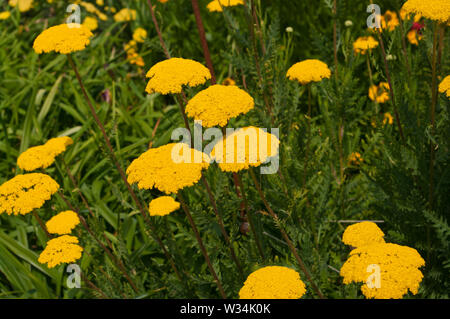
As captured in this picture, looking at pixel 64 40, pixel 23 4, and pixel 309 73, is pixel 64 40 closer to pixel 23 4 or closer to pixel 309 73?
pixel 309 73

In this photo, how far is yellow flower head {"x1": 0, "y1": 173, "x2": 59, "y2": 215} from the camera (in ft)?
4.69

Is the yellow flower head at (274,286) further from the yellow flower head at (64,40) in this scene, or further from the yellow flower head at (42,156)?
the yellow flower head at (42,156)

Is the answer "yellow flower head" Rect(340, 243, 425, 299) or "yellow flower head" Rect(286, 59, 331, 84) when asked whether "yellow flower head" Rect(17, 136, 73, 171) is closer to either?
"yellow flower head" Rect(286, 59, 331, 84)

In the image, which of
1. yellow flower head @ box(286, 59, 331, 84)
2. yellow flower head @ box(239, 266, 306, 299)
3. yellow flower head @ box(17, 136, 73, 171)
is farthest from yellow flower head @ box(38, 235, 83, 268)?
yellow flower head @ box(286, 59, 331, 84)

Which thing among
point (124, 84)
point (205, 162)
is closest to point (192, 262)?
point (205, 162)

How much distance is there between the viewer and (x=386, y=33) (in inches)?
75.5

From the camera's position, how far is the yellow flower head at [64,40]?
1410 millimetres

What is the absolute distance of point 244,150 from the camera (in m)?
1.09

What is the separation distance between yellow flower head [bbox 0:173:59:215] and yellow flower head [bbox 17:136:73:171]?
6.4 inches

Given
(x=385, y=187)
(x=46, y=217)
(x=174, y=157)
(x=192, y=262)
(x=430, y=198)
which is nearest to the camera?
(x=174, y=157)

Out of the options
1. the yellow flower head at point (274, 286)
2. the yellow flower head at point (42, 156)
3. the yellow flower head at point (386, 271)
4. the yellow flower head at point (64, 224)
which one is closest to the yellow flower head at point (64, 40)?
the yellow flower head at point (42, 156)

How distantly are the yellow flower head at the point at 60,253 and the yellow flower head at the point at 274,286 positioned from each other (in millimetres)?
728

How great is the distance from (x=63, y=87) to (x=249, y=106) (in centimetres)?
238

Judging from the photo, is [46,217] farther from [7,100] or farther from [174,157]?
[174,157]
